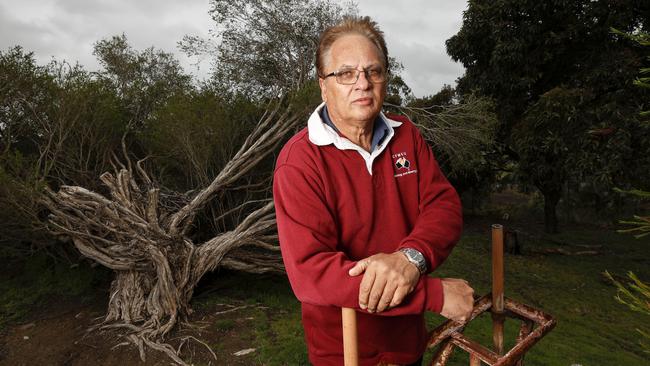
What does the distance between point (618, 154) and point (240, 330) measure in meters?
8.64

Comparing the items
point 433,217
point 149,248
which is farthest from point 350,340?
point 149,248

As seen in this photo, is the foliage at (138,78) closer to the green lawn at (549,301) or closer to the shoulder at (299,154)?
the green lawn at (549,301)

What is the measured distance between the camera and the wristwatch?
148cm

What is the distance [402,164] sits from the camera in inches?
77.5

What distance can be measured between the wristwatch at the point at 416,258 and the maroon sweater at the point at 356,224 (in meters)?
0.04

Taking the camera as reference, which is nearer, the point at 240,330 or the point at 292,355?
the point at 292,355

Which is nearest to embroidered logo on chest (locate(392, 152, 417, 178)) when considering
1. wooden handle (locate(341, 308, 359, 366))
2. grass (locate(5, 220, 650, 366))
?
wooden handle (locate(341, 308, 359, 366))

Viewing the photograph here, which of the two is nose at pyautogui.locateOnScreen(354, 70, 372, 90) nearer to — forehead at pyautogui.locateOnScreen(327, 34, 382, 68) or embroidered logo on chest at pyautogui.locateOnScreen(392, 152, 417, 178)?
forehead at pyautogui.locateOnScreen(327, 34, 382, 68)

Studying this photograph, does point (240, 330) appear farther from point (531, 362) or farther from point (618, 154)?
point (618, 154)

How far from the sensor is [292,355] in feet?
19.9

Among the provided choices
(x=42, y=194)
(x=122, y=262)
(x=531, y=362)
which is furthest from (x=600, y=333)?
(x=42, y=194)

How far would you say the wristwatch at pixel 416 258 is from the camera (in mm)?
1481

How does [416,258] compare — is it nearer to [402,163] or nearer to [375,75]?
[402,163]

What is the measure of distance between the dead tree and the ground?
50 cm
